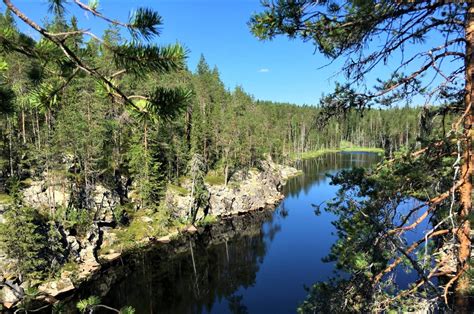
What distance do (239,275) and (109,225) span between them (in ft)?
52.3

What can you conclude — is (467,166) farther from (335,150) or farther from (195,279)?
(335,150)

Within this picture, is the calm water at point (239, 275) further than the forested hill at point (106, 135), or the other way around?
the calm water at point (239, 275)

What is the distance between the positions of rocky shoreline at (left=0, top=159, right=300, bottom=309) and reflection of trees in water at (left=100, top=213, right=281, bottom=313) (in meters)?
2.69

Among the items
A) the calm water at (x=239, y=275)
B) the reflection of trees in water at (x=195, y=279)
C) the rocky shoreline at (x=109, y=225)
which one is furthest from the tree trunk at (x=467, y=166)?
the reflection of trees in water at (x=195, y=279)

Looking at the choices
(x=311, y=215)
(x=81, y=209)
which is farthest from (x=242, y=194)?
(x=81, y=209)

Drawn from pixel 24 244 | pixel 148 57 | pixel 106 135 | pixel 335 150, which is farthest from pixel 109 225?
pixel 335 150

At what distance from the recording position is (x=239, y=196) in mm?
51188

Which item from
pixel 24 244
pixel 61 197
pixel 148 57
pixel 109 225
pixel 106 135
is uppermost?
pixel 106 135

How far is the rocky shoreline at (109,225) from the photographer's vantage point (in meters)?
24.3

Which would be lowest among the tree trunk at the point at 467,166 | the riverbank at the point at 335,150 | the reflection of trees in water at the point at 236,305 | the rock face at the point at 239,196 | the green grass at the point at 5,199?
the reflection of trees in water at the point at 236,305

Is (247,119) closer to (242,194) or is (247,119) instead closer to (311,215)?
(242,194)

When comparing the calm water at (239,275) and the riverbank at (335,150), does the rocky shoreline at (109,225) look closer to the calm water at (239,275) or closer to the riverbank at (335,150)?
the calm water at (239,275)

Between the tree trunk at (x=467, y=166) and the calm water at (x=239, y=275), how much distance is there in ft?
65.5

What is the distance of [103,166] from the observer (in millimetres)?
40406
